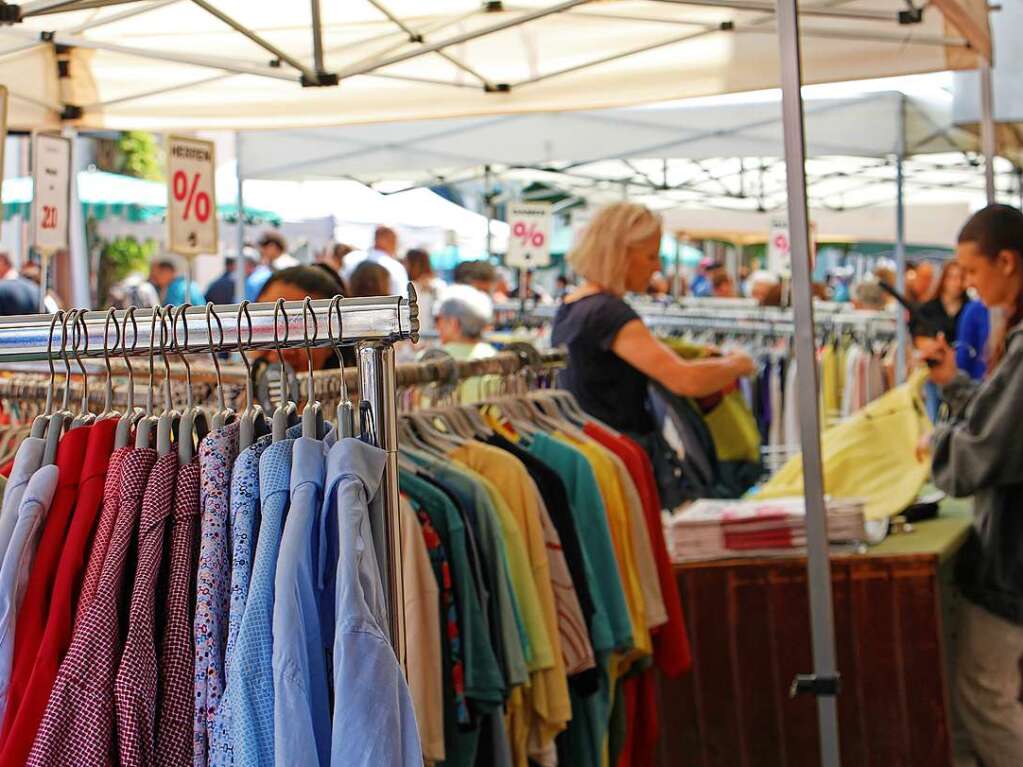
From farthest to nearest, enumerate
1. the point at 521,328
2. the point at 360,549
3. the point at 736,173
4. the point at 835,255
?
the point at 835,255 < the point at 736,173 < the point at 521,328 < the point at 360,549

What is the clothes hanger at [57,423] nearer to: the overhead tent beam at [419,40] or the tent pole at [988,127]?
the overhead tent beam at [419,40]

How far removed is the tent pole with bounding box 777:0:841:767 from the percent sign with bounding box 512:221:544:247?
6.52 metres

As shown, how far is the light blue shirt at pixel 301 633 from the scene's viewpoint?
1.30m

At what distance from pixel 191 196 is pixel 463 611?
10.5ft

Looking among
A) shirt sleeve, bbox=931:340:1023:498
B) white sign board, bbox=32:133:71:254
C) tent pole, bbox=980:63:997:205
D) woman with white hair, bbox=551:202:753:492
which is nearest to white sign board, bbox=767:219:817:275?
tent pole, bbox=980:63:997:205

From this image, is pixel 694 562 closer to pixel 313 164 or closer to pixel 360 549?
pixel 360 549

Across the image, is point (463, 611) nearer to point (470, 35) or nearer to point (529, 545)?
point (529, 545)

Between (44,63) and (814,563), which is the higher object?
(44,63)

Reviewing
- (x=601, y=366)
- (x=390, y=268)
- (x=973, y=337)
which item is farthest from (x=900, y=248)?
(x=601, y=366)

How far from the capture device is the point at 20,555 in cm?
138

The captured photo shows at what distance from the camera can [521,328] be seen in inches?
356

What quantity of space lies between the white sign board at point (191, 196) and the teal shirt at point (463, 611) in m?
2.93

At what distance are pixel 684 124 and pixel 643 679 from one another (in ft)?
17.3

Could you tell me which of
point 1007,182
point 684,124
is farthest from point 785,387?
point 1007,182
